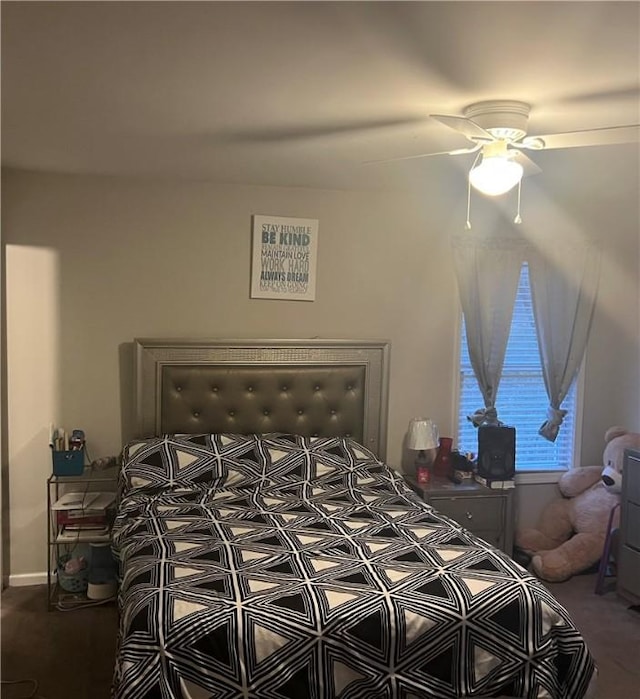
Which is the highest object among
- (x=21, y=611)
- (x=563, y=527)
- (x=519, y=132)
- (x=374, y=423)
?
(x=519, y=132)

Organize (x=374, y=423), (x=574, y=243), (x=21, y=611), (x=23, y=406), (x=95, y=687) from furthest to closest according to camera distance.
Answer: (x=574, y=243) → (x=374, y=423) → (x=23, y=406) → (x=21, y=611) → (x=95, y=687)

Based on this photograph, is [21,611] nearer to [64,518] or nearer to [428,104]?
[64,518]

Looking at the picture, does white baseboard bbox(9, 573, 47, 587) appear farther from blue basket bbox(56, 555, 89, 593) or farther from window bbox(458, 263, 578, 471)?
window bbox(458, 263, 578, 471)

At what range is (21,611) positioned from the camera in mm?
3502

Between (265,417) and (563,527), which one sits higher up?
(265,417)

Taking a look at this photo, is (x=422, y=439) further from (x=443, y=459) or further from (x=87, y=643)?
(x=87, y=643)

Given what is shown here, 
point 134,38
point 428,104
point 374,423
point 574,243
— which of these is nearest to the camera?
point 134,38

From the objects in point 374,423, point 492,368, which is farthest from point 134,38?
point 492,368

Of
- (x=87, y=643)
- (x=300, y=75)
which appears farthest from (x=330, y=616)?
(x=300, y=75)

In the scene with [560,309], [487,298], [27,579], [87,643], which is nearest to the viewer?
[87,643]

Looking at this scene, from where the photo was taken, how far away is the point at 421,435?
13.1 ft

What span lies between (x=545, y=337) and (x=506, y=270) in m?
0.50

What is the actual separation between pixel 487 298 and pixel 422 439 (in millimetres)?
986

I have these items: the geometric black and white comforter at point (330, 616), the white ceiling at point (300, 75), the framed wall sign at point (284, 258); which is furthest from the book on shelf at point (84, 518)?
the white ceiling at point (300, 75)
